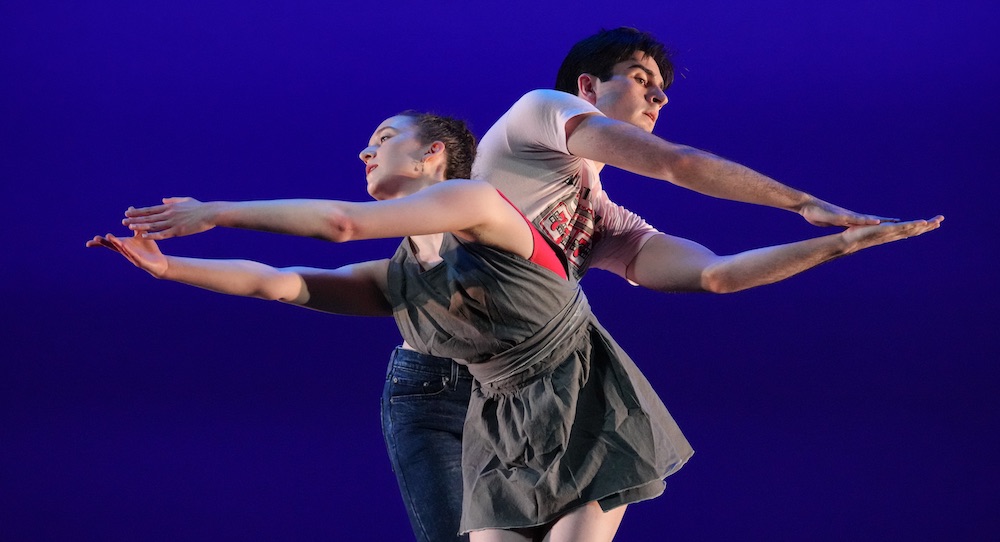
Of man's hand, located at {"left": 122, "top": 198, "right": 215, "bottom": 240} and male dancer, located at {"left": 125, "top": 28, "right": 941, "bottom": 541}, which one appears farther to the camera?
male dancer, located at {"left": 125, "top": 28, "right": 941, "bottom": 541}

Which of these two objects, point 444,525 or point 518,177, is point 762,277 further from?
point 444,525

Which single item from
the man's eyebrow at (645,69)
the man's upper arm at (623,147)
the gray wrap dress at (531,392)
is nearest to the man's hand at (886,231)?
the man's upper arm at (623,147)

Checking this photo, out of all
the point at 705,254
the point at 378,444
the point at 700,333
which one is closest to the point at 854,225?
the point at 705,254

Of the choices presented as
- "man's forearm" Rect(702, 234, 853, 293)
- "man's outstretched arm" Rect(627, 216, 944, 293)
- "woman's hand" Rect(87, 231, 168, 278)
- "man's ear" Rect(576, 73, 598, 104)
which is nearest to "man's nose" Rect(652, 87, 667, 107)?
"man's ear" Rect(576, 73, 598, 104)

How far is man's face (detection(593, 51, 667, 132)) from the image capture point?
1890 millimetres

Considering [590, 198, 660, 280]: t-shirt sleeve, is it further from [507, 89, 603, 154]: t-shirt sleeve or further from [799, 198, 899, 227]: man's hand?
[799, 198, 899, 227]: man's hand

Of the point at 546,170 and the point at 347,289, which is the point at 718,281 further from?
the point at 347,289

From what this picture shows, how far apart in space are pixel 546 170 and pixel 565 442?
1.44ft

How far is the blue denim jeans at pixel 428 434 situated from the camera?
1.77m

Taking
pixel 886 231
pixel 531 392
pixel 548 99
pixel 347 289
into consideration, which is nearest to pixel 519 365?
pixel 531 392

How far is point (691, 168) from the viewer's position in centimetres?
144

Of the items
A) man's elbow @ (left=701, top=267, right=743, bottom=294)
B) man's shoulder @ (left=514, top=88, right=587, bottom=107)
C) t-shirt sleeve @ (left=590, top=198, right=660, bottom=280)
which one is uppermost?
man's shoulder @ (left=514, top=88, right=587, bottom=107)

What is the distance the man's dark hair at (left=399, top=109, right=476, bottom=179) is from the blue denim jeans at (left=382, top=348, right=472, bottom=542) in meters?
0.33

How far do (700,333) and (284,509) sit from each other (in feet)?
4.24
